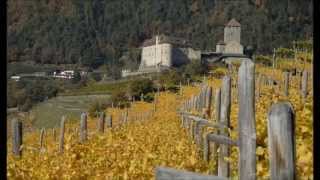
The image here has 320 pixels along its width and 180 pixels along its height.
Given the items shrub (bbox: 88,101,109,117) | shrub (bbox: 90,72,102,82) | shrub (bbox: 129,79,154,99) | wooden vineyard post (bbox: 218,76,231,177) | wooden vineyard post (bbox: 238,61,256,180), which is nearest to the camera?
wooden vineyard post (bbox: 238,61,256,180)

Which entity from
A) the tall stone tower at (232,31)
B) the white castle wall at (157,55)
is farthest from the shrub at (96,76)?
the tall stone tower at (232,31)

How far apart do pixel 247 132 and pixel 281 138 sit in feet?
3.12

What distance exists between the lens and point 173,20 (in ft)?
388

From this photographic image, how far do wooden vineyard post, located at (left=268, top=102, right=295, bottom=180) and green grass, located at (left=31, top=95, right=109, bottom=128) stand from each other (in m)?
45.7

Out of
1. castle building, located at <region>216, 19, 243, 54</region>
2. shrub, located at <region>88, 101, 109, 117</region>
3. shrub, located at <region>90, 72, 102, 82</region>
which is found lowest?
shrub, located at <region>88, 101, 109, 117</region>

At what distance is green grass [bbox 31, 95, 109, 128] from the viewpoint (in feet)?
164

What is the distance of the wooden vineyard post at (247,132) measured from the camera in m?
2.99

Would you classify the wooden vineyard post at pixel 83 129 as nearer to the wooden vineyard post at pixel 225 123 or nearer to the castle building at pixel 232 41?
the wooden vineyard post at pixel 225 123

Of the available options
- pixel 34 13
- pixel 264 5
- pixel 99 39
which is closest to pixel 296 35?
pixel 264 5

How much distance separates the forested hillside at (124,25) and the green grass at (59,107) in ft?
83.5

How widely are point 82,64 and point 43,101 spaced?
35.7m

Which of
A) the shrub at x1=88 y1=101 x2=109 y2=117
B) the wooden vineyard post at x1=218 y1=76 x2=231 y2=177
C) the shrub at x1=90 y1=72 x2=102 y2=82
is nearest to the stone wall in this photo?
the shrub at x1=90 y1=72 x2=102 y2=82

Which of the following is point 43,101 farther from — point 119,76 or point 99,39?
point 99,39

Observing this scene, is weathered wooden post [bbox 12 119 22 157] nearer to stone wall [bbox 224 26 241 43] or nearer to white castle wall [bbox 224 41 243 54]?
white castle wall [bbox 224 41 243 54]
